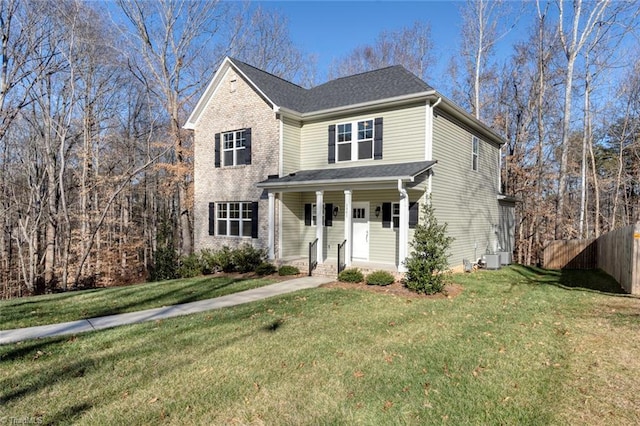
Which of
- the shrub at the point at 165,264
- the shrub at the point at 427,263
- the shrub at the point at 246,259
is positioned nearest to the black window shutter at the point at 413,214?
the shrub at the point at 427,263

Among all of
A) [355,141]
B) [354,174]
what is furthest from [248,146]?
[354,174]

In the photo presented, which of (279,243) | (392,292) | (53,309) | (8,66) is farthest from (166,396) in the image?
(8,66)

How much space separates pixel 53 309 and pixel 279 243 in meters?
7.33

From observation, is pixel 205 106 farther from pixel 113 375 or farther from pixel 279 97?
pixel 113 375

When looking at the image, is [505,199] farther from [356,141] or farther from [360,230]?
[356,141]

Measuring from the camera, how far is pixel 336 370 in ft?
15.3

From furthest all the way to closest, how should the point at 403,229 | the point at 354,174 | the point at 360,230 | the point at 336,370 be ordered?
the point at 360,230 < the point at 354,174 < the point at 403,229 < the point at 336,370

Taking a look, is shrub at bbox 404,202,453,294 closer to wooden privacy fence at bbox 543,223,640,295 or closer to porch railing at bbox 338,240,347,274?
porch railing at bbox 338,240,347,274

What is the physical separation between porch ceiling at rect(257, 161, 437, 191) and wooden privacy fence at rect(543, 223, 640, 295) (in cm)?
555

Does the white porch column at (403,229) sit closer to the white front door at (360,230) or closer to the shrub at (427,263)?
the shrub at (427,263)

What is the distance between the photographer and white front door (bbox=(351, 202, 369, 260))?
13367 mm

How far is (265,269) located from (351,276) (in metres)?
3.42

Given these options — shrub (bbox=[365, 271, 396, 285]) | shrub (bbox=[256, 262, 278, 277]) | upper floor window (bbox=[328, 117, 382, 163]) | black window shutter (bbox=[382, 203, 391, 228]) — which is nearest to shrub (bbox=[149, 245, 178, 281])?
shrub (bbox=[256, 262, 278, 277])

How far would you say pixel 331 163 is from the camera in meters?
13.9
